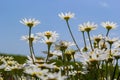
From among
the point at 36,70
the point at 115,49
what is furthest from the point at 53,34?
the point at 36,70

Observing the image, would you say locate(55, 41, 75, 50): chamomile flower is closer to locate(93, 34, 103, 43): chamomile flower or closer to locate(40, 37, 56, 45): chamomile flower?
locate(40, 37, 56, 45): chamomile flower

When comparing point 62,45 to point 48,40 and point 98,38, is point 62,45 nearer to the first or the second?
point 48,40

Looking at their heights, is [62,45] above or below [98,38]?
below

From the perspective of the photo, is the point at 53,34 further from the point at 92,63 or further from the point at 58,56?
the point at 92,63

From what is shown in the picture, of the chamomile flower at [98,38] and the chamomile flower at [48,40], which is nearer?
the chamomile flower at [48,40]

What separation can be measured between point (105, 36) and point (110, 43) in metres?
0.12

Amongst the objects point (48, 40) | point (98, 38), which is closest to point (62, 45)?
point (48, 40)

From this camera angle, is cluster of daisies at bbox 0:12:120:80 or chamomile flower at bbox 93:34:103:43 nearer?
cluster of daisies at bbox 0:12:120:80

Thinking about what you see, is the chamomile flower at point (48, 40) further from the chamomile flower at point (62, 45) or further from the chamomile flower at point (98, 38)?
the chamomile flower at point (98, 38)

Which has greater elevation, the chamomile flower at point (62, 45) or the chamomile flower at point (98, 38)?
the chamomile flower at point (98, 38)

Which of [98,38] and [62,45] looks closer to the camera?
[62,45]

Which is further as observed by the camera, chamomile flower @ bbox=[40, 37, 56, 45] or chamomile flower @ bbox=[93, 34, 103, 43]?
chamomile flower @ bbox=[93, 34, 103, 43]

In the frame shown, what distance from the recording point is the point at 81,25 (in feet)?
13.6

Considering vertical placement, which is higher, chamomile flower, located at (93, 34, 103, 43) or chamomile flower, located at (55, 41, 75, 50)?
chamomile flower, located at (93, 34, 103, 43)
